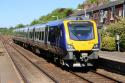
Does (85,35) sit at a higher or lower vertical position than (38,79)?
higher

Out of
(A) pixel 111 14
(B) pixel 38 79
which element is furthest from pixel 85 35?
(A) pixel 111 14

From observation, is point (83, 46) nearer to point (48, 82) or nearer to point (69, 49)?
point (69, 49)

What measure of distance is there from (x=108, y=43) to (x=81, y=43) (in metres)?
22.0

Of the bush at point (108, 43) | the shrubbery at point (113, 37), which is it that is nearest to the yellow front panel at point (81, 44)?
the shrubbery at point (113, 37)

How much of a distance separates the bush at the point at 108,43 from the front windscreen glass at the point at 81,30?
2061cm

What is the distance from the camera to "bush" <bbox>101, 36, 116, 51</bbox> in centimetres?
4229

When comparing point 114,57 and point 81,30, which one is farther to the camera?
point 114,57

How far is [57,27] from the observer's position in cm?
2328

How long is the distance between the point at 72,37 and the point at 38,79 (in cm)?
380

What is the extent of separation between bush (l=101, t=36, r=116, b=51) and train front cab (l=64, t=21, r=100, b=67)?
20587 mm

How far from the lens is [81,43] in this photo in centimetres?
2123

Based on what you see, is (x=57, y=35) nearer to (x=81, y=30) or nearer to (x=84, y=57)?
(x=81, y=30)

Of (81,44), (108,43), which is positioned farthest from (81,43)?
(108,43)

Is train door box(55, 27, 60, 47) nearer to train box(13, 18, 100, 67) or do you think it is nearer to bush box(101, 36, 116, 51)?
train box(13, 18, 100, 67)
